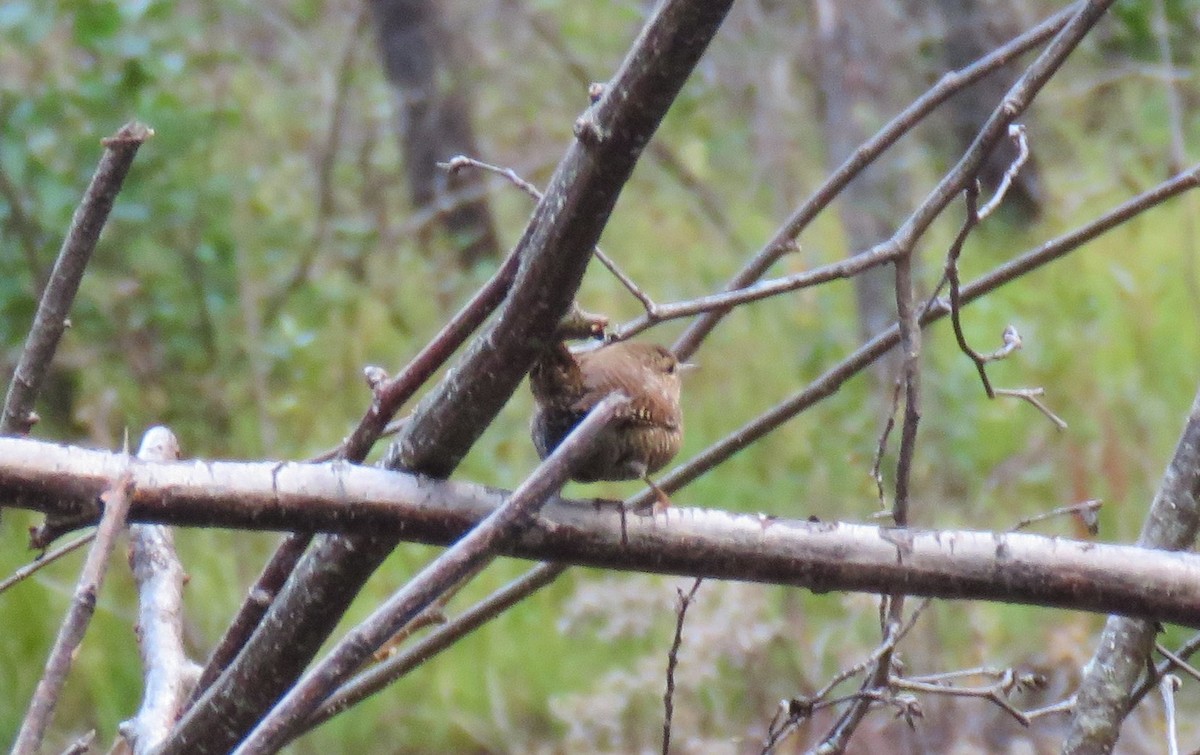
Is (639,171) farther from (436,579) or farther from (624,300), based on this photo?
(436,579)

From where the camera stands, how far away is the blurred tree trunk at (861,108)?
5059 millimetres

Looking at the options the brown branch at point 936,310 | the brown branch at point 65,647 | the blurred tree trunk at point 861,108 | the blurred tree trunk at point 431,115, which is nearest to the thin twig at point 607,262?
the brown branch at point 936,310

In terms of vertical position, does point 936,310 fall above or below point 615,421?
above

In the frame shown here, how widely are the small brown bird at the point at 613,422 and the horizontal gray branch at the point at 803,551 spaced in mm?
397

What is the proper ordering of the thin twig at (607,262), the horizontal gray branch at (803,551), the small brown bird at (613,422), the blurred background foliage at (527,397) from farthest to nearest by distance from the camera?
the blurred background foliage at (527,397) → the small brown bird at (613,422) → the thin twig at (607,262) → the horizontal gray branch at (803,551)

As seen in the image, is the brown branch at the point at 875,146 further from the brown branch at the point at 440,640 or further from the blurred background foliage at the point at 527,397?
the blurred background foliage at the point at 527,397

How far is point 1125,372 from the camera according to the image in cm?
520

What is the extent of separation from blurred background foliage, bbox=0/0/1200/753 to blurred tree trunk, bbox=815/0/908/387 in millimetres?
202

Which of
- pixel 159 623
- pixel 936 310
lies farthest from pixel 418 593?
pixel 159 623

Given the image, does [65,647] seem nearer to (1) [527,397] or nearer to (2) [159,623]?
(2) [159,623]

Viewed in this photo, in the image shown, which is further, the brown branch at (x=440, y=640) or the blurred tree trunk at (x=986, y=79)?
the blurred tree trunk at (x=986, y=79)

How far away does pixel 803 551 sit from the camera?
3.87ft

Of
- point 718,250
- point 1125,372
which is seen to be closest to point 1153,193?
point 1125,372

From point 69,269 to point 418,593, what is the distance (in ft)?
1.64
